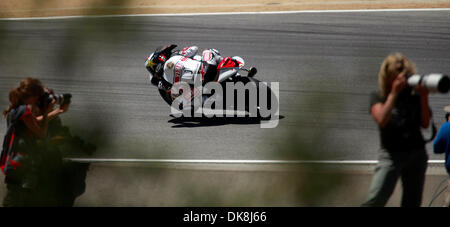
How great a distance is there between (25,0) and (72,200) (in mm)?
322

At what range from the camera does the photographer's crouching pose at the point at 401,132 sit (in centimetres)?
126

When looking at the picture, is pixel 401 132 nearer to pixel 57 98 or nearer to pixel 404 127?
pixel 404 127

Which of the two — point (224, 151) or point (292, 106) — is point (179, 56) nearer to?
point (224, 151)

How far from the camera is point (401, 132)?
171cm

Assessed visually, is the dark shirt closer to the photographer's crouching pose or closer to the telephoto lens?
the photographer's crouching pose

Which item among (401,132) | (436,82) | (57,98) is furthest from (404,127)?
(57,98)

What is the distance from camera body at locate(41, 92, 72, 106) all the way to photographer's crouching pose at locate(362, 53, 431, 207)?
1.76 ft

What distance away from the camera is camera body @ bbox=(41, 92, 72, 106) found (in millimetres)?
883

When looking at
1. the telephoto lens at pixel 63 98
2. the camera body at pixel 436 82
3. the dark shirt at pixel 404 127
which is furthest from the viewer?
the dark shirt at pixel 404 127

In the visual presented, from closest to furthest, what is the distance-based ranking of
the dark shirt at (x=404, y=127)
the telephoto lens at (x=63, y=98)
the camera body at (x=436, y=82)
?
the telephoto lens at (x=63, y=98), the camera body at (x=436, y=82), the dark shirt at (x=404, y=127)

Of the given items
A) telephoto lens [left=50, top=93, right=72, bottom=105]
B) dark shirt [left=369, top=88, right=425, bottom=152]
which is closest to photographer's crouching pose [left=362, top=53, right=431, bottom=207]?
dark shirt [left=369, top=88, right=425, bottom=152]

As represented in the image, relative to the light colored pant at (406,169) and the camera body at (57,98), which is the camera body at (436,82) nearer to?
the light colored pant at (406,169)

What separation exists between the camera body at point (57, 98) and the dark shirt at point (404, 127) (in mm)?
774

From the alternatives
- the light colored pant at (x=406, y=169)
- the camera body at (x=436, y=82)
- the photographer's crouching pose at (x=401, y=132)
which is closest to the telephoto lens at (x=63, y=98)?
the photographer's crouching pose at (x=401, y=132)
